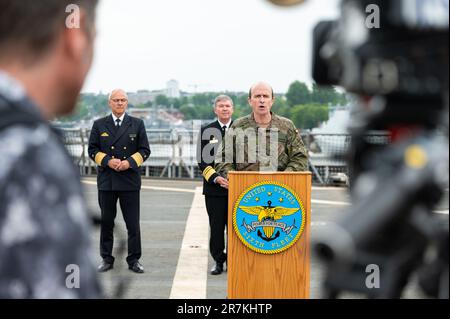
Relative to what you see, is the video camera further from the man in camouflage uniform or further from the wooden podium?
the man in camouflage uniform

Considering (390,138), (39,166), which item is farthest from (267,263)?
(39,166)

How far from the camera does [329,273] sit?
1.10 m

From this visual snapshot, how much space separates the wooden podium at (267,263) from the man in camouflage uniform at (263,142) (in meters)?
0.60

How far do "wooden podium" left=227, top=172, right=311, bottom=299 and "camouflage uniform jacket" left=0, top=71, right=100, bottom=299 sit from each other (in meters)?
4.65

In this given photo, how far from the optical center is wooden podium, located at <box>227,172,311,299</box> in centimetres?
561

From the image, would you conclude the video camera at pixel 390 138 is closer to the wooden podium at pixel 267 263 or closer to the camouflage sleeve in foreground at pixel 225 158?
the wooden podium at pixel 267 263

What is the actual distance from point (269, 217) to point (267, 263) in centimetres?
37

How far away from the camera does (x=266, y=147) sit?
20.7 ft

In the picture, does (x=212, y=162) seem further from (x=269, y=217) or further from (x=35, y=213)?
(x=35, y=213)

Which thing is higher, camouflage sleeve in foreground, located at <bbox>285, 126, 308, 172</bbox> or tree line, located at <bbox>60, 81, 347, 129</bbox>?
tree line, located at <bbox>60, 81, 347, 129</bbox>

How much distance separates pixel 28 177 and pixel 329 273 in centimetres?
45

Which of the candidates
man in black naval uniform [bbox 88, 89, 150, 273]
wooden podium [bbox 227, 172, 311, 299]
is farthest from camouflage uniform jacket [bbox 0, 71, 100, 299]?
man in black naval uniform [bbox 88, 89, 150, 273]

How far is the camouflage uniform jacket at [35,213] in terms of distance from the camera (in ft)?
3.05
